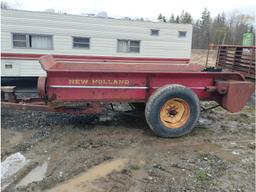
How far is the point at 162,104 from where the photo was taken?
16.4 ft

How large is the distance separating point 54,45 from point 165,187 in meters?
8.04

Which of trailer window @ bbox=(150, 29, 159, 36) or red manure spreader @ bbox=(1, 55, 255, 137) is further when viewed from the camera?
trailer window @ bbox=(150, 29, 159, 36)

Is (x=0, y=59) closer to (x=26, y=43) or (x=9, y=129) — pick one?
(x=26, y=43)

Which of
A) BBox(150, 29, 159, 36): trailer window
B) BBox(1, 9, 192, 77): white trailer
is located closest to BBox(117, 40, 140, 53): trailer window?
BBox(1, 9, 192, 77): white trailer

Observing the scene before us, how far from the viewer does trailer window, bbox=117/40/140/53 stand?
1119cm

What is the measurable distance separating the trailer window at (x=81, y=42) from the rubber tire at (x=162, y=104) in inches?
245

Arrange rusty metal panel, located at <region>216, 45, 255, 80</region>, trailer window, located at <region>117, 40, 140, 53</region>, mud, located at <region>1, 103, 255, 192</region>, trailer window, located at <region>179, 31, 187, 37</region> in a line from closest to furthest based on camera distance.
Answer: mud, located at <region>1, 103, 255, 192</region>, rusty metal panel, located at <region>216, 45, 255, 80</region>, trailer window, located at <region>117, 40, 140, 53</region>, trailer window, located at <region>179, 31, 187, 37</region>

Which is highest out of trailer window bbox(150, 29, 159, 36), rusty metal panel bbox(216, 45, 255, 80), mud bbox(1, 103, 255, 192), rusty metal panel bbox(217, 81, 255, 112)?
trailer window bbox(150, 29, 159, 36)

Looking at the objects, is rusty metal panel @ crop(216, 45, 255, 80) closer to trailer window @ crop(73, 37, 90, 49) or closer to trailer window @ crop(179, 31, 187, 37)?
trailer window @ crop(179, 31, 187, 37)

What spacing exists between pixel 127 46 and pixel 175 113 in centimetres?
644

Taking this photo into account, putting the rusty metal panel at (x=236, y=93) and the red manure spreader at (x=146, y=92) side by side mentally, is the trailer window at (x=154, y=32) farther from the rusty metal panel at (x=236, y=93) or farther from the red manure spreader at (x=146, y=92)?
the rusty metal panel at (x=236, y=93)

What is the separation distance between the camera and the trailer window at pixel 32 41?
32.6 feet

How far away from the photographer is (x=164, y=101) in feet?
16.4

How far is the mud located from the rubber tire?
0.15 m
